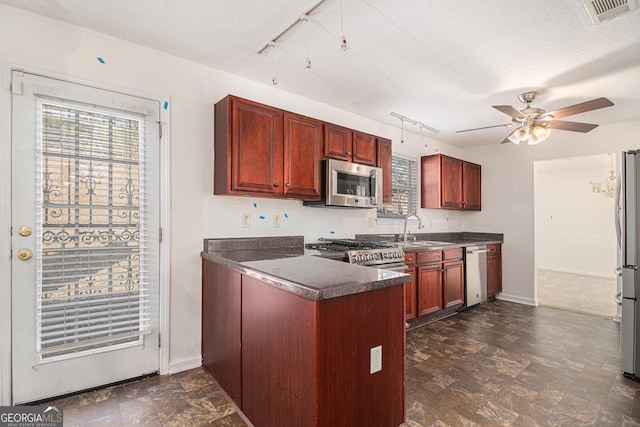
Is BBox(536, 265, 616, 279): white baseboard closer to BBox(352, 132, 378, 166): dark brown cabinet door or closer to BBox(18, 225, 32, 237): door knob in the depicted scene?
BBox(352, 132, 378, 166): dark brown cabinet door

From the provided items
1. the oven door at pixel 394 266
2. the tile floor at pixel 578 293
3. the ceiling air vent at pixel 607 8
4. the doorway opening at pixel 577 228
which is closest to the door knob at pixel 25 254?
the oven door at pixel 394 266

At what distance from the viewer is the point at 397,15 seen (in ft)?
6.35

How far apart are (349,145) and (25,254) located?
274 cm

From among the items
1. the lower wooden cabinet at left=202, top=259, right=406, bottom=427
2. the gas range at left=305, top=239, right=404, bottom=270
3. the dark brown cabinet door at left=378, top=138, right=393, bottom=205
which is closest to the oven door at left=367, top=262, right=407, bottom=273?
the gas range at left=305, top=239, right=404, bottom=270

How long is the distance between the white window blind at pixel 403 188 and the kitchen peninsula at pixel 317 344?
2.66m

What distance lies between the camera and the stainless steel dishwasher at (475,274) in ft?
14.0

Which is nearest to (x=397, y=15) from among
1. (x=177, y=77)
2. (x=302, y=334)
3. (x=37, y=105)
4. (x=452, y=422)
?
(x=177, y=77)

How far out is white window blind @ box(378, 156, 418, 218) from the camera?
14.4 ft

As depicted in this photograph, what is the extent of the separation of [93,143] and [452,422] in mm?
2958

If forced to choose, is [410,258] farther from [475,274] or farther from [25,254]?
[25,254]

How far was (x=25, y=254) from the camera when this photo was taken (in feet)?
6.38

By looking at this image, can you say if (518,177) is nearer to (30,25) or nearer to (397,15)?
(397,15)

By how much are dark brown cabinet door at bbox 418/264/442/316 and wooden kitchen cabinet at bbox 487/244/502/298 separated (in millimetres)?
1417

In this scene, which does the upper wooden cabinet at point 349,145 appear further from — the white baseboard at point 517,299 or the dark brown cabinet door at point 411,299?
the white baseboard at point 517,299
